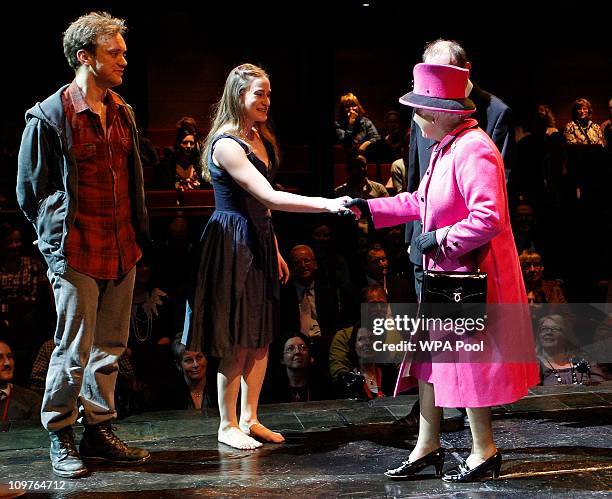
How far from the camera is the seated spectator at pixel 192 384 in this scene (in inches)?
209

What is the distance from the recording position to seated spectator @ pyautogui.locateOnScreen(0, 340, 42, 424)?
16.1 ft

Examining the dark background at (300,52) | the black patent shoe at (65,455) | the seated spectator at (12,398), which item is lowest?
the black patent shoe at (65,455)

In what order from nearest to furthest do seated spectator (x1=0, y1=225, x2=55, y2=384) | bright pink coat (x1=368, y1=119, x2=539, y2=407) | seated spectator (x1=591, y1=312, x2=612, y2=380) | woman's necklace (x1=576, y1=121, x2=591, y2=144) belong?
1. bright pink coat (x1=368, y1=119, x2=539, y2=407)
2. seated spectator (x1=0, y1=225, x2=55, y2=384)
3. seated spectator (x1=591, y1=312, x2=612, y2=380)
4. woman's necklace (x1=576, y1=121, x2=591, y2=144)

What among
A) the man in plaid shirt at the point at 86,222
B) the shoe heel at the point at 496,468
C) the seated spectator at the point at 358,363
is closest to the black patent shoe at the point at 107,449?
the man in plaid shirt at the point at 86,222

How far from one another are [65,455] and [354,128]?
537cm

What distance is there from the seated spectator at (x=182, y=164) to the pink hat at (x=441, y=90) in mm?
4254

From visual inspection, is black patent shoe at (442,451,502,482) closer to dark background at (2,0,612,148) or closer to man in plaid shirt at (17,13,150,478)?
man in plaid shirt at (17,13,150,478)

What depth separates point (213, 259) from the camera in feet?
13.1

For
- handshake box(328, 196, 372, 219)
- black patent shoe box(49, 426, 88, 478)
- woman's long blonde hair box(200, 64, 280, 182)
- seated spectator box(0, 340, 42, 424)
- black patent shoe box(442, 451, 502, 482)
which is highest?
woman's long blonde hair box(200, 64, 280, 182)

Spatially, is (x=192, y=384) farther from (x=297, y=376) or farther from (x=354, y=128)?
(x=354, y=128)

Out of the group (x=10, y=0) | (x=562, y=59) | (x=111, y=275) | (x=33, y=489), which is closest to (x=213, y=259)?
(x=111, y=275)

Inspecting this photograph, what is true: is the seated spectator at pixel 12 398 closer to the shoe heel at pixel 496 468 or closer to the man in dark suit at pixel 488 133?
the man in dark suit at pixel 488 133

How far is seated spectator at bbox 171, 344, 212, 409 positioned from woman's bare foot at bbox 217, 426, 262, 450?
4.00 ft

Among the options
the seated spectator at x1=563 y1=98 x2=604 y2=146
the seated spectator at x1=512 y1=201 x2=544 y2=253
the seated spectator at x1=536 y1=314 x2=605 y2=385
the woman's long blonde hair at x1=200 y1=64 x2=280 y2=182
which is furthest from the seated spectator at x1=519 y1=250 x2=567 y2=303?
the woman's long blonde hair at x1=200 y1=64 x2=280 y2=182
